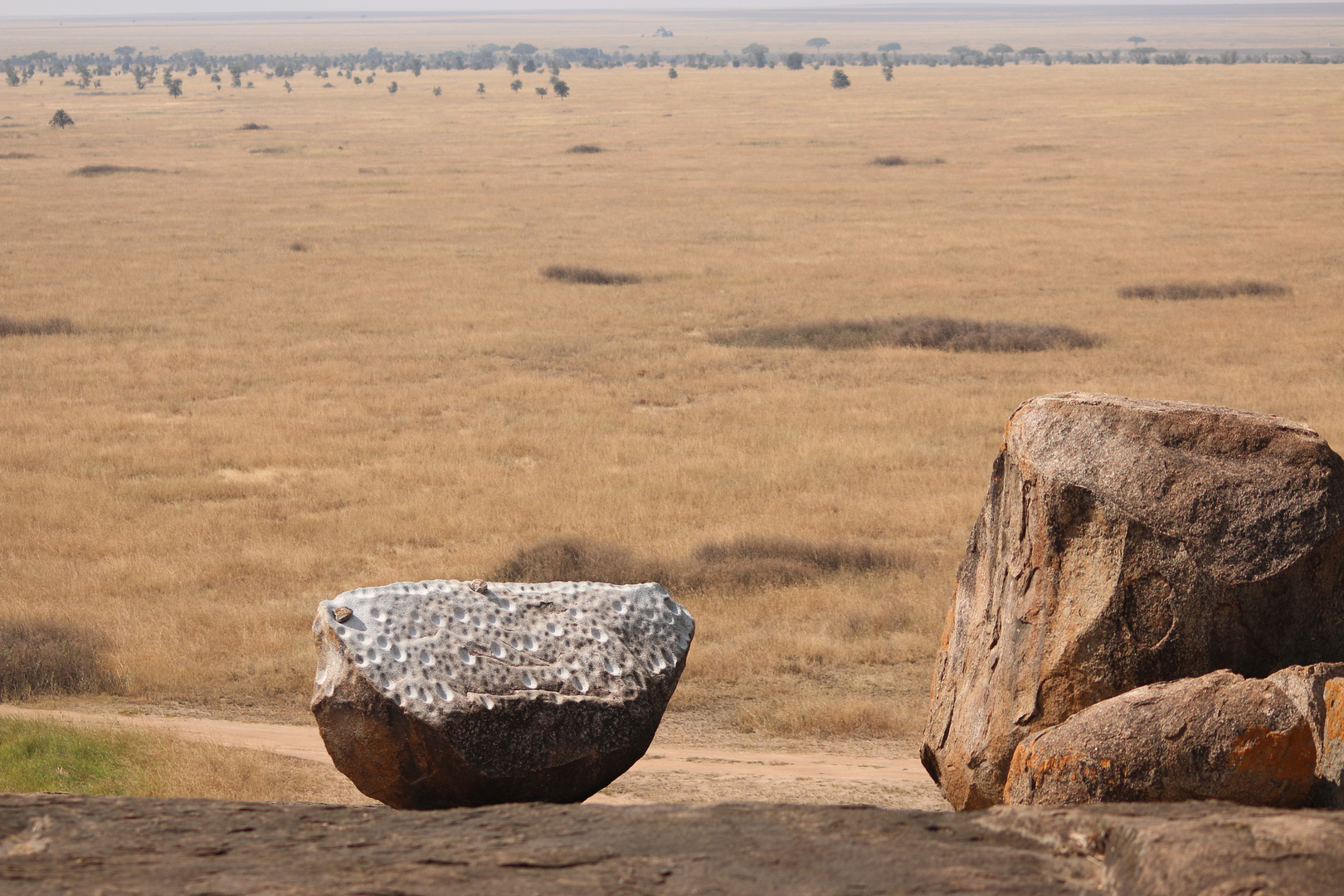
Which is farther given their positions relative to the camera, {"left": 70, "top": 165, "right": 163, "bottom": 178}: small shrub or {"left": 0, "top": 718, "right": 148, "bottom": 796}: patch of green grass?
{"left": 70, "top": 165, "right": 163, "bottom": 178}: small shrub

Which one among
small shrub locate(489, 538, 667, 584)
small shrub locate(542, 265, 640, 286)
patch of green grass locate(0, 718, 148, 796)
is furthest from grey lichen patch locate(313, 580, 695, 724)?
small shrub locate(542, 265, 640, 286)

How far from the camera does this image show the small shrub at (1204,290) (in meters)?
28.0

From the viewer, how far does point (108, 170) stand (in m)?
57.2

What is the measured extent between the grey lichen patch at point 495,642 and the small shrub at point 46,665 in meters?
5.21

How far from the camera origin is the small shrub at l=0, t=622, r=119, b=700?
1015 cm

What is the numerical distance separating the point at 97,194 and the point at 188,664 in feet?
Result: 143

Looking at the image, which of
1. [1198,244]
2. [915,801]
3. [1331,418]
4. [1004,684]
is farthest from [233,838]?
[1198,244]

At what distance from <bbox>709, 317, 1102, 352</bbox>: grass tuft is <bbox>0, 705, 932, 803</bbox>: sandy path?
15589 mm

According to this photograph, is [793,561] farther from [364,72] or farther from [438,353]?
[364,72]

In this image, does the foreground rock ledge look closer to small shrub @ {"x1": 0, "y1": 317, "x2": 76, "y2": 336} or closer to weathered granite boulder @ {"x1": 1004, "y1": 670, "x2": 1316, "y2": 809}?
weathered granite boulder @ {"x1": 1004, "y1": 670, "x2": 1316, "y2": 809}

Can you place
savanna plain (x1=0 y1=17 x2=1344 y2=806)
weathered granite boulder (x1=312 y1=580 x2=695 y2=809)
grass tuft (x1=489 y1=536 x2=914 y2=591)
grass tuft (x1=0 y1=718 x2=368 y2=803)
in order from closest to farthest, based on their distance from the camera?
weathered granite boulder (x1=312 y1=580 x2=695 y2=809) → grass tuft (x1=0 y1=718 x2=368 y2=803) → savanna plain (x1=0 y1=17 x2=1344 y2=806) → grass tuft (x1=489 y1=536 x2=914 y2=591)

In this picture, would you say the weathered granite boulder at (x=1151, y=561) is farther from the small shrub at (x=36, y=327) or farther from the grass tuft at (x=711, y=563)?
the small shrub at (x=36, y=327)

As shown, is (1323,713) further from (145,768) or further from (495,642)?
(145,768)

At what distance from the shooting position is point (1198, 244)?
34.6 meters
